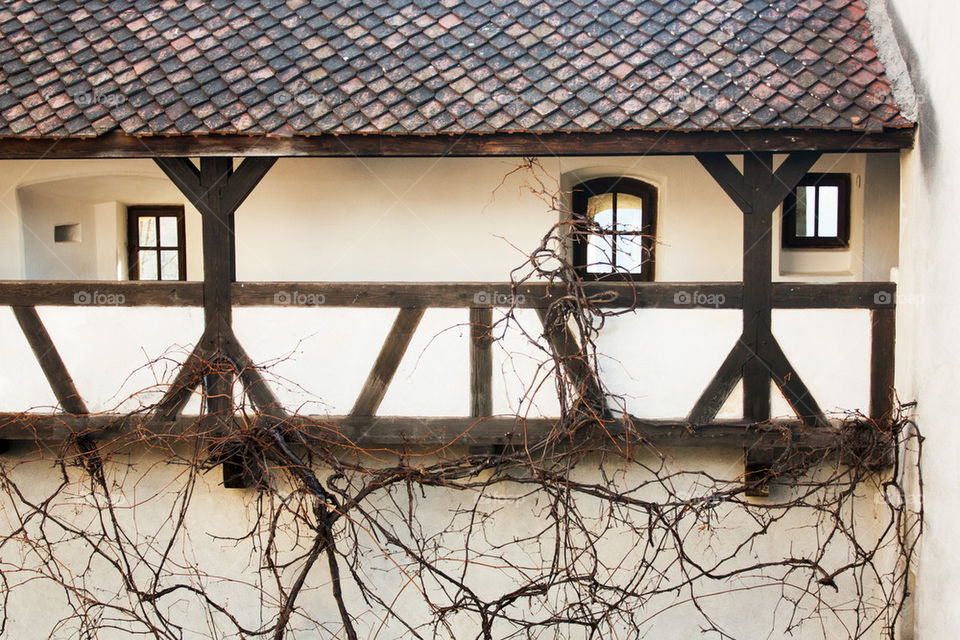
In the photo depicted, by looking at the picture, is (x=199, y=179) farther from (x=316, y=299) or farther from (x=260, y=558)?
(x=260, y=558)

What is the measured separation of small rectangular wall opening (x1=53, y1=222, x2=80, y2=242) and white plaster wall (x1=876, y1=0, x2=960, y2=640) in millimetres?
5861

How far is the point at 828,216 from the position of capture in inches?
234

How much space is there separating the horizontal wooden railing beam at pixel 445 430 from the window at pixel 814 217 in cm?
172

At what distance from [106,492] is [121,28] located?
2.93 meters

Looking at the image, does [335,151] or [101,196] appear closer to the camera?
[335,151]

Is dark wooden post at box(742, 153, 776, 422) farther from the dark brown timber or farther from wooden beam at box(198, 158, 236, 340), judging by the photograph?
wooden beam at box(198, 158, 236, 340)

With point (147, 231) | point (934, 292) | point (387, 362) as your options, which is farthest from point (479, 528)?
point (147, 231)

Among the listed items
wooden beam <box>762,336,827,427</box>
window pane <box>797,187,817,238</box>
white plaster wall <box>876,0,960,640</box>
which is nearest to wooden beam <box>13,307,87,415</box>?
wooden beam <box>762,336,827,427</box>

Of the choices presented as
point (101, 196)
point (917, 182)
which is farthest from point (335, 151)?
point (917, 182)

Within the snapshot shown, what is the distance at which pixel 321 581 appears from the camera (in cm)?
525

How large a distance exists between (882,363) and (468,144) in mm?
2673

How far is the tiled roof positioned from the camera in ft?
14.8

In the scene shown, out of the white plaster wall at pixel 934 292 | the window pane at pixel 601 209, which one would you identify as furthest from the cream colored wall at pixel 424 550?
the window pane at pixel 601 209

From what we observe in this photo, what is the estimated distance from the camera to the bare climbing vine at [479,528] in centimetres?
471
